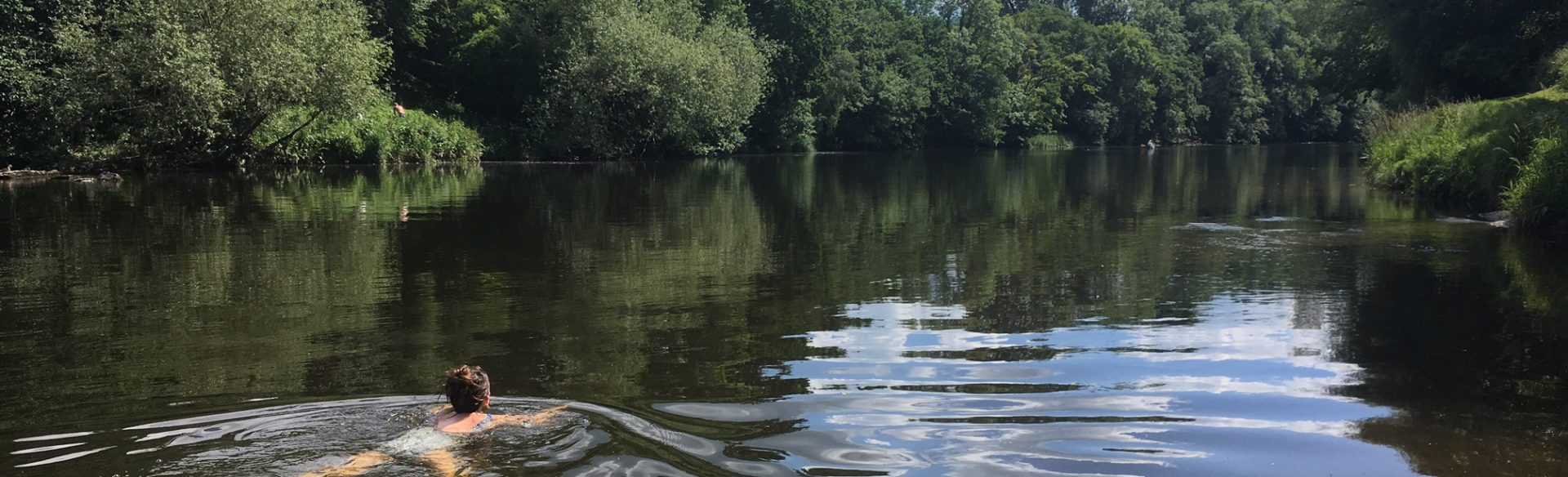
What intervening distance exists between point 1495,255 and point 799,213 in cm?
1363

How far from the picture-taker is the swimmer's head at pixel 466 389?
7699 millimetres

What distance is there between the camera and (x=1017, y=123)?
336 ft

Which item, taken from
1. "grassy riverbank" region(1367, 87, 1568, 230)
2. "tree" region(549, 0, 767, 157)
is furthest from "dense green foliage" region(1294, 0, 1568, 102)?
"tree" region(549, 0, 767, 157)

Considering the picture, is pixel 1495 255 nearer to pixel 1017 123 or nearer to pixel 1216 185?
pixel 1216 185

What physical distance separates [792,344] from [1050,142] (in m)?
97.4

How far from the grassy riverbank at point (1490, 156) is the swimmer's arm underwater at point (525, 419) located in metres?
19.3

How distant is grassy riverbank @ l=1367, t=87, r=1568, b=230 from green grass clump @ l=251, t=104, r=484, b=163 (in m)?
36.8

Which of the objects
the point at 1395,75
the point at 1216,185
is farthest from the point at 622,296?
the point at 1395,75

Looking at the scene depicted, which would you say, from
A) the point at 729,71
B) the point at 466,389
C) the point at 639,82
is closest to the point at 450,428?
the point at 466,389

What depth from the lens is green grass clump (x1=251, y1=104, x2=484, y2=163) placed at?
4638 centimetres

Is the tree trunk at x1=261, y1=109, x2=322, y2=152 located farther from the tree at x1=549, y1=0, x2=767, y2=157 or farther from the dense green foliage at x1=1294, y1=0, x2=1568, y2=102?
the dense green foliage at x1=1294, y1=0, x2=1568, y2=102

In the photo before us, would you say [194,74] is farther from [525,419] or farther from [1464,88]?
[1464,88]

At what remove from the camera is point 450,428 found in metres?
7.70

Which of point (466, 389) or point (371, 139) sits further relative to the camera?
point (371, 139)
